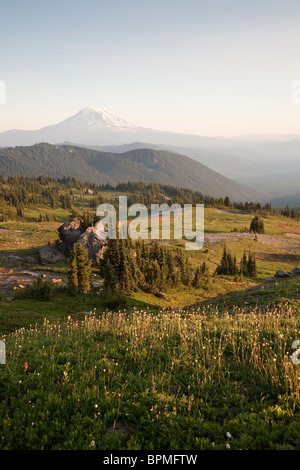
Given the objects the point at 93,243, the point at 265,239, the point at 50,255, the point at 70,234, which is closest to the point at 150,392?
the point at 93,243

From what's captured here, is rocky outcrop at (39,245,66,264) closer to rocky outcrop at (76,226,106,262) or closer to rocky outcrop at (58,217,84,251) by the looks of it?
rocky outcrop at (58,217,84,251)

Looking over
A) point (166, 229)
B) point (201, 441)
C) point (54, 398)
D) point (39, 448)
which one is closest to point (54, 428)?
point (39, 448)

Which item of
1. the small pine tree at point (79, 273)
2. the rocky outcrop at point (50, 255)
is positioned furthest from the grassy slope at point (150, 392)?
the rocky outcrop at point (50, 255)

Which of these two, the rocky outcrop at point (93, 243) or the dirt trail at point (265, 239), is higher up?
the rocky outcrop at point (93, 243)

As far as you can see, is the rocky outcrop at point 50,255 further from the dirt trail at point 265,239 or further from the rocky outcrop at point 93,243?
the dirt trail at point 265,239

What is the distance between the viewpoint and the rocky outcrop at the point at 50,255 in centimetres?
4738

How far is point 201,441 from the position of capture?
5.47 meters

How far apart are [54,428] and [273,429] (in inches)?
185

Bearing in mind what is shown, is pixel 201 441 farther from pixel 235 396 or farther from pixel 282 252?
pixel 282 252

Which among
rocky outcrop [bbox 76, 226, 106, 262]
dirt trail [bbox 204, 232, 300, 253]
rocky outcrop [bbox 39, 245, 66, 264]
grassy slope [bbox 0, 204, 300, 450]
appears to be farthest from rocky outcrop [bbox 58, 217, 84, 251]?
dirt trail [bbox 204, 232, 300, 253]

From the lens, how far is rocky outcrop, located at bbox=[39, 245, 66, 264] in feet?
155

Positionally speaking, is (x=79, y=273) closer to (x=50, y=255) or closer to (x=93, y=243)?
(x=93, y=243)

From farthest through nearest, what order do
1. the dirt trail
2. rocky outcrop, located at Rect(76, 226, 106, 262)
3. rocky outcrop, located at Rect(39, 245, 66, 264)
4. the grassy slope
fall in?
the dirt trail, rocky outcrop, located at Rect(76, 226, 106, 262), rocky outcrop, located at Rect(39, 245, 66, 264), the grassy slope

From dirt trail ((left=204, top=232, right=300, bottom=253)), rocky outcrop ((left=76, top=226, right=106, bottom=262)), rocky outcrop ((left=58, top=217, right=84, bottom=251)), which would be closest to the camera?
rocky outcrop ((left=76, top=226, right=106, bottom=262))
